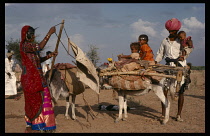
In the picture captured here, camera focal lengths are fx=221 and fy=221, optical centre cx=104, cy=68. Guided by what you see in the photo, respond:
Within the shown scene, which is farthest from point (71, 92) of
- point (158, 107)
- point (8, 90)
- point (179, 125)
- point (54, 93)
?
point (8, 90)

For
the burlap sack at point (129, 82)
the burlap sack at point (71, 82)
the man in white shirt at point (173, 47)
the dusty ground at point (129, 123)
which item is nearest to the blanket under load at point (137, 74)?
the burlap sack at point (129, 82)

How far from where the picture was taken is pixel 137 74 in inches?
239

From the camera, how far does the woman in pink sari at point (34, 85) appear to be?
5.30m

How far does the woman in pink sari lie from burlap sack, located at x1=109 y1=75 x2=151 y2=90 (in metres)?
2.02

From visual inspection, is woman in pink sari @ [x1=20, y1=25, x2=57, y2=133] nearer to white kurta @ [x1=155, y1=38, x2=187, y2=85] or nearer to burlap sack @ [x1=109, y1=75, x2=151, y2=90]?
burlap sack @ [x1=109, y1=75, x2=151, y2=90]

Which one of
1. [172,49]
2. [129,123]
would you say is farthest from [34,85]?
[172,49]

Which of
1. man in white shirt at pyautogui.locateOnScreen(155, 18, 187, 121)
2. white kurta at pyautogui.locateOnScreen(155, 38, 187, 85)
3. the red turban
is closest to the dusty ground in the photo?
man in white shirt at pyautogui.locateOnScreen(155, 18, 187, 121)

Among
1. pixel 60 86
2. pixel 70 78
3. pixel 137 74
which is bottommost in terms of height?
pixel 60 86

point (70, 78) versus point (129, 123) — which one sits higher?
point (70, 78)

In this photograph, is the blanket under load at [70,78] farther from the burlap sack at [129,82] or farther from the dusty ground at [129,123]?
the burlap sack at [129,82]

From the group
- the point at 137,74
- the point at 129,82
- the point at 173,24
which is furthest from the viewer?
the point at 173,24

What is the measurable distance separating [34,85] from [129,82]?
255 centimetres

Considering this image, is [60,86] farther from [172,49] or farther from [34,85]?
[172,49]

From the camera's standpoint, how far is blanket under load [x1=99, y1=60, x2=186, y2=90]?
605 cm
